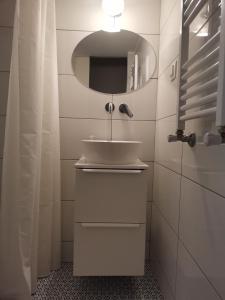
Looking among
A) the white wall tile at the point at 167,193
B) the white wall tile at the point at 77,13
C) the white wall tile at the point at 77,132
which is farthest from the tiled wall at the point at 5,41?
the white wall tile at the point at 167,193

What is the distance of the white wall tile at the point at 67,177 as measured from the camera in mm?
1969

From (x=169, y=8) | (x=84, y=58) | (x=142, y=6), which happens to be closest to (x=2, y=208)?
(x=84, y=58)

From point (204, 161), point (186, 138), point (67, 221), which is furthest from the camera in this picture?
point (67, 221)

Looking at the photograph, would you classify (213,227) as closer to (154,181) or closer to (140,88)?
(154,181)

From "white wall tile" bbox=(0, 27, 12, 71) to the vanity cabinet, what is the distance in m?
0.96

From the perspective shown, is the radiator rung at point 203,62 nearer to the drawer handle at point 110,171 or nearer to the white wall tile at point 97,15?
the drawer handle at point 110,171

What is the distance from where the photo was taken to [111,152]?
1.52 meters

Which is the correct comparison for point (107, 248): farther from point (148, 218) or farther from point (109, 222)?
point (148, 218)

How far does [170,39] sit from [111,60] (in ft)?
1.60

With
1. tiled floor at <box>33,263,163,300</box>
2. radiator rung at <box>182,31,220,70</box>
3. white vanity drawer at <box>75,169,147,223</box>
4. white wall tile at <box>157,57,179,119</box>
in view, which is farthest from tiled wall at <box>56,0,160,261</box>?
radiator rung at <box>182,31,220,70</box>

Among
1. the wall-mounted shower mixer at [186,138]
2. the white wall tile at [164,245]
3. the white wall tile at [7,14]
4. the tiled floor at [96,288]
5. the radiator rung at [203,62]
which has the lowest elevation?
the tiled floor at [96,288]

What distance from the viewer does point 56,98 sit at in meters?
1.81

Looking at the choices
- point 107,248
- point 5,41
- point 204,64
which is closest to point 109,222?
point 107,248

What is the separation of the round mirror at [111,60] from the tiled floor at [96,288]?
1.36 metres
